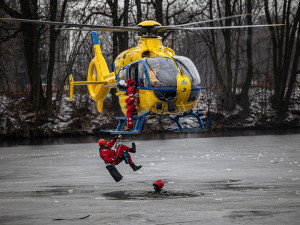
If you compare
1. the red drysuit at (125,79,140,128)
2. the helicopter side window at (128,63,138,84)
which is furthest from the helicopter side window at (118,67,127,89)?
the red drysuit at (125,79,140,128)

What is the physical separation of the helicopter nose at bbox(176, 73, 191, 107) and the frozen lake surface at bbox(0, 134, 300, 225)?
296cm

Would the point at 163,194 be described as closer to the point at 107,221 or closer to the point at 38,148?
the point at 107,221

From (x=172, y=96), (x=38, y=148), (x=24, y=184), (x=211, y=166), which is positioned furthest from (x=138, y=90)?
(x=38, y=148)

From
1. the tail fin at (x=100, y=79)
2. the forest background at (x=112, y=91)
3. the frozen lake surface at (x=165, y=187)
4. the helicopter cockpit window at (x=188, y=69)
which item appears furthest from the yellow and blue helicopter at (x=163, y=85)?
the forest background at (x=112, y=91)

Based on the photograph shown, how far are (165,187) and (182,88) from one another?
3.44 metres

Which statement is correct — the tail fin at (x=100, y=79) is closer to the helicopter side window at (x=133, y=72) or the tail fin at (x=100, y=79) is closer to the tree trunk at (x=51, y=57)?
the helicopter side window at (x=133, y=72)

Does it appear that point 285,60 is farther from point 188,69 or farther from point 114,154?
point 114,154

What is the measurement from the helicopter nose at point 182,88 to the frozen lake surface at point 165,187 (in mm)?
2963

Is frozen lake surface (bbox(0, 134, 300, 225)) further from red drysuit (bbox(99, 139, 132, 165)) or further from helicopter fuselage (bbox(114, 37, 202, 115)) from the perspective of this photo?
helicopter fuselage (bbox(114, 37, 202, 115))

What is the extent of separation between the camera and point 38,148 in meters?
34.6

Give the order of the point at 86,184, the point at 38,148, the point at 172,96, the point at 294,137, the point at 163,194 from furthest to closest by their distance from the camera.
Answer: the point at 294,137, the point at 38,148, the point at 86,184, the point at 172,96, the point at 163,194

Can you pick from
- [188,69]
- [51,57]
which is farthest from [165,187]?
[51,57]

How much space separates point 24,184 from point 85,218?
7336mm

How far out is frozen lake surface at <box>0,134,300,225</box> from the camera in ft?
42.3
